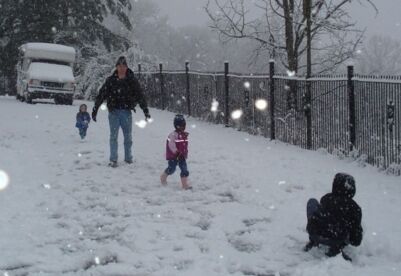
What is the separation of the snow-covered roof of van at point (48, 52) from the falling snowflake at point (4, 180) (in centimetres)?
1585

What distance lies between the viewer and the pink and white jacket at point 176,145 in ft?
23.9

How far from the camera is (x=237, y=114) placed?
14.5 metres

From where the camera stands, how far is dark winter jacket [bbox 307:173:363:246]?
4719 millimetres

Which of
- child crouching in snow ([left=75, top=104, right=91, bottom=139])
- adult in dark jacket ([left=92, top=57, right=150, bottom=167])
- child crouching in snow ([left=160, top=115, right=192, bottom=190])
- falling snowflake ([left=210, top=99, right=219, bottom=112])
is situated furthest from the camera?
falling snowflake ([left=210, top=99, right=219, bottom=112])

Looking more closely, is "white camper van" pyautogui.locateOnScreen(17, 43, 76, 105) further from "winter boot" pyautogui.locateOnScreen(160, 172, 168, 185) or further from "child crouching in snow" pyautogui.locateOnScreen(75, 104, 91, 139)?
"winter boot" pyautogui.locateOnScreen(160, 172, 168, 185)

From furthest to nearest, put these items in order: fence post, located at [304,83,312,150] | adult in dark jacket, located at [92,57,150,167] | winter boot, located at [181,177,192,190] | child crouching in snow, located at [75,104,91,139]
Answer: child crouching in snow, located at [75,104,91,139] → fence post, located at [304,83,312,150] → adult in dark jacket, located at [92,57,150,167] → winter boot, located at [181,177,192,190]

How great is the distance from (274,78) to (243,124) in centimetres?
216


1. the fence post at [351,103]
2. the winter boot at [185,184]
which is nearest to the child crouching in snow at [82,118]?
the winter boot at [185,184]

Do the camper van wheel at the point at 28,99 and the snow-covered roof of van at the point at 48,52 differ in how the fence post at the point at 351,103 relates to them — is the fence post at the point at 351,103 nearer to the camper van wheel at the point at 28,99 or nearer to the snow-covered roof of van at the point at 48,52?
the camper van wheel at the point at 28,99

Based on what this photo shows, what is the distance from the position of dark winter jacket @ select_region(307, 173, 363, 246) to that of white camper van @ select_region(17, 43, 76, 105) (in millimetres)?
19173

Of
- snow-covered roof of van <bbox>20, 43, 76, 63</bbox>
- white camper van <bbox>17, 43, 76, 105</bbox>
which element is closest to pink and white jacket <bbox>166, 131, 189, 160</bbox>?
white camper van <bbox>17, 43, 76, 105</bbox>

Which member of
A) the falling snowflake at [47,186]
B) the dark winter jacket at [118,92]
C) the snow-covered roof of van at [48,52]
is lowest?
the falling snowflake at [47,186]

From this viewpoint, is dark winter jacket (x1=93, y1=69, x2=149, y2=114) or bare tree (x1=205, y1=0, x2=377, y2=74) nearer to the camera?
dark winter jacket (x1=93, y1=69, x2=149, y2=114)

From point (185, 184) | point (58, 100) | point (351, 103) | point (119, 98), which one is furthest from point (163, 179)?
point (58, 100)
